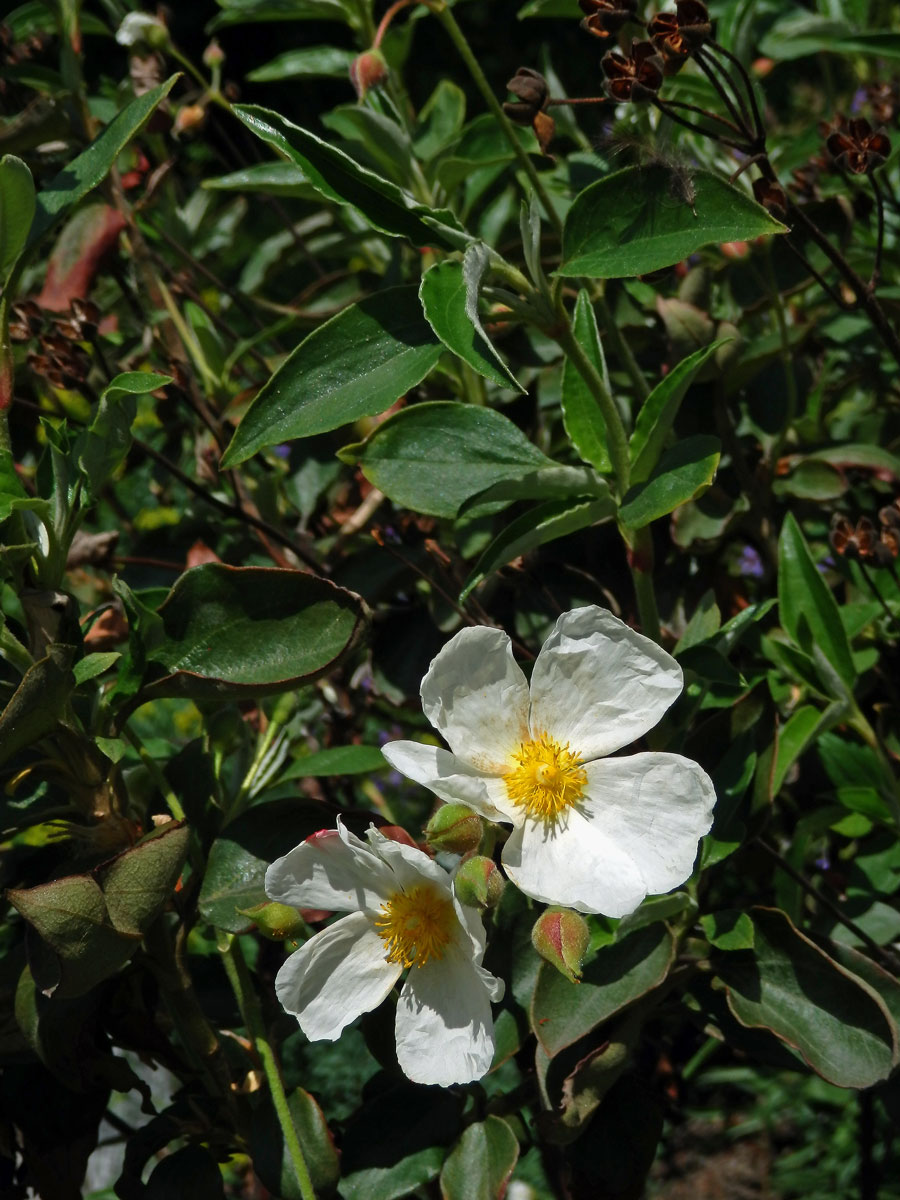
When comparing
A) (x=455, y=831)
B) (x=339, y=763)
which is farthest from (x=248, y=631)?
(x=455, y=831)

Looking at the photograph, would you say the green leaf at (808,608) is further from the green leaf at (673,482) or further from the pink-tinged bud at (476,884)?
the pink-tinged bud at (476,884)

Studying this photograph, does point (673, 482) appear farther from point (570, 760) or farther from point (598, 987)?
point (598, 987)

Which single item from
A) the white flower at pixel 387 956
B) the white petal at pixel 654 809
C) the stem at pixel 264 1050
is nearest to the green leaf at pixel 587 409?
the white petal at pixel 654 809

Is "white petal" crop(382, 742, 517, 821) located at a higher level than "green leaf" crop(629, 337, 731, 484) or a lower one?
lower

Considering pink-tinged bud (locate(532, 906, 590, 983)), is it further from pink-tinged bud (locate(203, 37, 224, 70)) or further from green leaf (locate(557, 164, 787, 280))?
pink-tinged bud (locate(203, 37, 224, 70))

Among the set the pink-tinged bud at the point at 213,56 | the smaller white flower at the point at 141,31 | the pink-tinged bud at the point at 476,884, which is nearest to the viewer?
the pink-tinged bud at the point at 476,884

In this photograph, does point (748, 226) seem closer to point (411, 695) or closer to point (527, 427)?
point (527, 427)

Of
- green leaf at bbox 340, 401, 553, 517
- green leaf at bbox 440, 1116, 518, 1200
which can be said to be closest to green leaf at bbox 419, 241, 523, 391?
green leaf at bbox 340, 401, 553, 517
